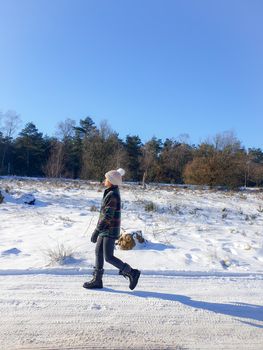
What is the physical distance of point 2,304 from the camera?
3.81 meters

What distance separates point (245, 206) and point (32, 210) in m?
8.16

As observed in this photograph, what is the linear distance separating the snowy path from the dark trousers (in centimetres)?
34

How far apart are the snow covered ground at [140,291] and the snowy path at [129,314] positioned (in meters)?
0.01

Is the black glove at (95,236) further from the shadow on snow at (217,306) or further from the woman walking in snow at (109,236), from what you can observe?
the shadow on snow at (217,306)

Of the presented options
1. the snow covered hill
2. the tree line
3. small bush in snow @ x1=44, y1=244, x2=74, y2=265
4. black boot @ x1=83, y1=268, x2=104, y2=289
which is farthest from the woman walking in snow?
Answer: the tree line

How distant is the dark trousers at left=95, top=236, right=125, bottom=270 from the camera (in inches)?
175

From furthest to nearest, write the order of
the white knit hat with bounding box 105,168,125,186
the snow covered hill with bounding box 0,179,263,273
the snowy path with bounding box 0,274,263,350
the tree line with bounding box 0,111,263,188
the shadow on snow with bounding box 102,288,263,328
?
the tree line with bounding box 0,111,263,188 < the snow covered hill with bounding box 0,179,263,273 < the white knit hat with bounding box 105,168,125,186 < the shadow on snow with bounding box 102,288,263,328 < the snowy path with bounding box 0,274,263,350

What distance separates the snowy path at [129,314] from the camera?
Answer: 323cm

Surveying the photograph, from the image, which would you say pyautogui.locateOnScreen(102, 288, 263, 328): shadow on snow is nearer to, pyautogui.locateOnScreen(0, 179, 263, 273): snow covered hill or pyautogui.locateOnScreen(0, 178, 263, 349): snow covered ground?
pyautogui.locateOnScreen(0, 178, 263, 349): snow covered ground

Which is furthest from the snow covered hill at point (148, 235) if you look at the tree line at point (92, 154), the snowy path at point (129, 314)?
the tree line at point (92, 154)

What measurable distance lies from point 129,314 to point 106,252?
92 centimetres

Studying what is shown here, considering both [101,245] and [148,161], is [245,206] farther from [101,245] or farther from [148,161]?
[148,161]

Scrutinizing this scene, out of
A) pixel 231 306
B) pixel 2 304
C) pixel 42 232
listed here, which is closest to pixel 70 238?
pixel 42 232

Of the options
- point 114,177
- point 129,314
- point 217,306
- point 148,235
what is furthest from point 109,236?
point 148,235
